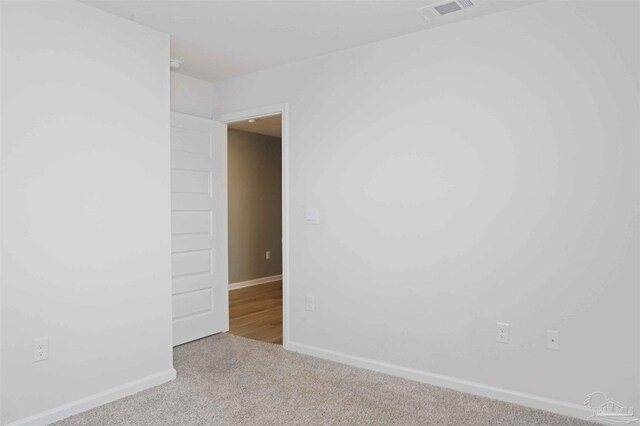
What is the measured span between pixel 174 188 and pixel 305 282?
1.40 m

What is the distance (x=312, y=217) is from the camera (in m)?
3.63

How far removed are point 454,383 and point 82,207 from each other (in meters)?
2.60

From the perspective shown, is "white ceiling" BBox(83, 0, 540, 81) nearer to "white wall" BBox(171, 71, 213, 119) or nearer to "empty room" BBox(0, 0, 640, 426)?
"empty room" BBox(0, 0, 640, 426)

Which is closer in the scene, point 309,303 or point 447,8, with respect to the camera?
point 447,8

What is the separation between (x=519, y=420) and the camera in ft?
8.25

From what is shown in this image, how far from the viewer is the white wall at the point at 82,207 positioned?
2383mm

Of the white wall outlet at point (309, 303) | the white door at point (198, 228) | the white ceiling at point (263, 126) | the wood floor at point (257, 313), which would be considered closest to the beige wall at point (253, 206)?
the white ceiling at point (263, 126)

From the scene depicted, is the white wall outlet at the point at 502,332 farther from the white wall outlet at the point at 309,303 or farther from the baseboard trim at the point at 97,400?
the baseboard trim at the point at 97,400

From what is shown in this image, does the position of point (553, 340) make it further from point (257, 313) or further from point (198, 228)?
point (257, 313)

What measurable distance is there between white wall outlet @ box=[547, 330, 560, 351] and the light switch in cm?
180

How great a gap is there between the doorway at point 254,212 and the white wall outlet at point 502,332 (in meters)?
3.34

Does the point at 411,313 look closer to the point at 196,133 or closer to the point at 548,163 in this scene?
the point at 548,163

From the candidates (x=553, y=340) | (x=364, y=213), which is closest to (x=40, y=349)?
(x=364, y=213)

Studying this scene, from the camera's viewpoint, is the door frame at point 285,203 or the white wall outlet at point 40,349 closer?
the white wall outlet at point 40,349
